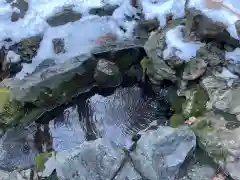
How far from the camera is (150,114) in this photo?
16.1 ft

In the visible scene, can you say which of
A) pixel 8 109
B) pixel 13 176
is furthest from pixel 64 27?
pixel 13 176

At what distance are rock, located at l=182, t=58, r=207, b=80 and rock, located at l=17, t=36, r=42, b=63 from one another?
2.12 m

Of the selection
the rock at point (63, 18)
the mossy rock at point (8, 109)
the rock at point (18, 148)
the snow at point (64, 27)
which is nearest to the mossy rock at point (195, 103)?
the snow at point (64, 27)

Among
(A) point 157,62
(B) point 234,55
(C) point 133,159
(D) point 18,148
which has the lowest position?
(D) point 18,148

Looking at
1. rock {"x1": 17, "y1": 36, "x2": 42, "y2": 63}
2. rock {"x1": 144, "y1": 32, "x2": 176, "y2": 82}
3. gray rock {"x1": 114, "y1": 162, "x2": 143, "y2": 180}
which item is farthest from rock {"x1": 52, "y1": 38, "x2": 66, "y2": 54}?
gray rock {"x1": 114, "y1": 162, "x2": 143, "y2": 180}

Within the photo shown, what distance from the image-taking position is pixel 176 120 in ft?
15.0

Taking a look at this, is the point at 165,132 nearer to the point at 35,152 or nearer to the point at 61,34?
the point at 35,152

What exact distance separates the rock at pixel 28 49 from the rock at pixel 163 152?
2.25m

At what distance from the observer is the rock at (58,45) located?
5.64m

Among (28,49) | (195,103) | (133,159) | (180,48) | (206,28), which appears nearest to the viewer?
(133,159)

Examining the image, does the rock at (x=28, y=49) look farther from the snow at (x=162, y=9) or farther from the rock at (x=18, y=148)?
the snow at (x=162, y=9)

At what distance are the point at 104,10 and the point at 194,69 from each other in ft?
6.35

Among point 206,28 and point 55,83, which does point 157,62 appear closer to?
point 206,28

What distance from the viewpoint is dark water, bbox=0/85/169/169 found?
187 inches
